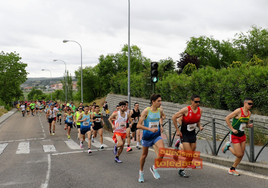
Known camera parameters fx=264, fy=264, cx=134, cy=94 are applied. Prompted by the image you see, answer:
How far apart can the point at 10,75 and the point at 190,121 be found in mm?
50389

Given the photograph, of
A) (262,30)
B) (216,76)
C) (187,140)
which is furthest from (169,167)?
(262,30)

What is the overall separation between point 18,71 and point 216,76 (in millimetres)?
46938

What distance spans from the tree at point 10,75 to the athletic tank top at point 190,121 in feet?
163

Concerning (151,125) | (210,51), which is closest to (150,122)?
(151,125)

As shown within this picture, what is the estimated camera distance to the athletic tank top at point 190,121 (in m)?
6.04

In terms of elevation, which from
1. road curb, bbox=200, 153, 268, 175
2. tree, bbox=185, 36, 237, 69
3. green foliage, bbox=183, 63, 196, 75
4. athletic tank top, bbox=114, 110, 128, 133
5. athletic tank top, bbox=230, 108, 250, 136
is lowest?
road curb, bbox=200, 153, 268, 175

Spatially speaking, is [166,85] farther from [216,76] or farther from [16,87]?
[16,87]

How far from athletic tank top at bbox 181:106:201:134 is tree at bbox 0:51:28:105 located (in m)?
49.7

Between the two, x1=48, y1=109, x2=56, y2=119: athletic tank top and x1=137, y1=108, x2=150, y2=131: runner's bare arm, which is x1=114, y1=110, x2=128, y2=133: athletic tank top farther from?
x1=48, y1=109, x2=56, y2=119: athletic tank top

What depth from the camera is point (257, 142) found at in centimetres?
873

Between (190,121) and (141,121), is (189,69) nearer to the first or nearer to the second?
(190,121)

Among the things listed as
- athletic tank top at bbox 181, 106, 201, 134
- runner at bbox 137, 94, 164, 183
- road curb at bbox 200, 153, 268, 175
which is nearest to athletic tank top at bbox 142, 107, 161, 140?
runner at bbox 137, 94, 164, 183

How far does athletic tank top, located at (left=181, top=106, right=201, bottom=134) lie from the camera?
6.04 meters

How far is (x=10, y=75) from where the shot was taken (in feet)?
164
